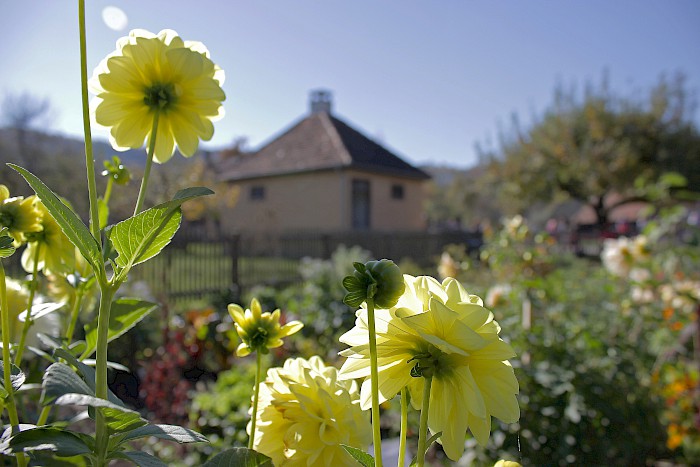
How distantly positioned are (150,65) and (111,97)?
0.14 feet

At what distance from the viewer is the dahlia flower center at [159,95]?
407 mm

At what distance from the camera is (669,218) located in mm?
2369

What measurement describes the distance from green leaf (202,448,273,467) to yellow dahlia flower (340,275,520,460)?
8 centimetres

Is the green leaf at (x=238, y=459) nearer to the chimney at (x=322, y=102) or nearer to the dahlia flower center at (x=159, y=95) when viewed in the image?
the dahlia flower center at (x=159, y=95)

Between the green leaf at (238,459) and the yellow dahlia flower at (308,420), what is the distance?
0.9 inches

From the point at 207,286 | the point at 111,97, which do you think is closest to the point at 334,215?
the point at 207,286

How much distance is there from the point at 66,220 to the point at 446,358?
0.77ft

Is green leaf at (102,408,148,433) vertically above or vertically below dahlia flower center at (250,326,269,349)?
below

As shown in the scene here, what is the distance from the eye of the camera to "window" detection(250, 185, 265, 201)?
13359 mm

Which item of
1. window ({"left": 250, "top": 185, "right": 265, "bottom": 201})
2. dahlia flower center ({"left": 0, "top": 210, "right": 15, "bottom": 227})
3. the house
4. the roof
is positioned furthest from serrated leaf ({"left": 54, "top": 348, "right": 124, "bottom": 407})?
window ({"left": 250, "top": 185, "right": 265, "bottom": 201})

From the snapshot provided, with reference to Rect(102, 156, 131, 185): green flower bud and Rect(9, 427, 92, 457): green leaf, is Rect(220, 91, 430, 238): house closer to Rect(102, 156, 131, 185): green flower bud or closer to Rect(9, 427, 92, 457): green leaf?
Rect(102, 156, 131, 185): green flower bud

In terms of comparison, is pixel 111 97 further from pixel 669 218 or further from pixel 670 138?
pixel 670 138

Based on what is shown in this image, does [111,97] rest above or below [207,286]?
above

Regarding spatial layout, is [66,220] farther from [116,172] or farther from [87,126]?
[116,172]
